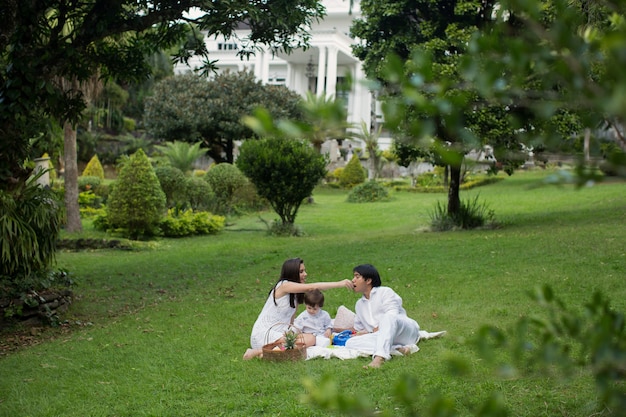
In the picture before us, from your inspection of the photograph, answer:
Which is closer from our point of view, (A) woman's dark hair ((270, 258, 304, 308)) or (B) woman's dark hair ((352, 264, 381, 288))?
(B) woman's dark hair ((352, 264, 381, 288))

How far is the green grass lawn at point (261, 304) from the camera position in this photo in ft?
17.5

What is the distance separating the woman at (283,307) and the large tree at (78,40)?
10.5 ft

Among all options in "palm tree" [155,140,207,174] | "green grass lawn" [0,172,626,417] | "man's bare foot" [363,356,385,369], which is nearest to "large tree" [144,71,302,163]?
"palm tree" [155,140,207,174]

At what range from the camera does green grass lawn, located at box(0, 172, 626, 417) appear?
5328 mm

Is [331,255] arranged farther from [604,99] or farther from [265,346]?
[604,99]

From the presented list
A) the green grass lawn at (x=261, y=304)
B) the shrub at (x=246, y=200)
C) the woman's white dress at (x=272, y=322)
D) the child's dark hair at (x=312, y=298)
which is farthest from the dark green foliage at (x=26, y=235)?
the shrub at (x=246, y=200)

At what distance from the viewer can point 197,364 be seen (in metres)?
6.49

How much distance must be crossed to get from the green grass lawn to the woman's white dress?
0.93 ft

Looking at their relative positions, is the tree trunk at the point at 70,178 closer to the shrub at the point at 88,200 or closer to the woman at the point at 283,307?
the shrub at the point at 88,200

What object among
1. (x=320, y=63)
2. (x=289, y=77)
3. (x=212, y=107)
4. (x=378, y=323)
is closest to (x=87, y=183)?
(x=212, y=107)

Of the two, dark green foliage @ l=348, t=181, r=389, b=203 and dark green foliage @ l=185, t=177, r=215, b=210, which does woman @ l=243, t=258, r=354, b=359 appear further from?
dark green foliage @ l=348, t=181, r=389, b=203

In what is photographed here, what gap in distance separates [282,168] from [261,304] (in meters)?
7.18

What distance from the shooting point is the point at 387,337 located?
6.24 meters

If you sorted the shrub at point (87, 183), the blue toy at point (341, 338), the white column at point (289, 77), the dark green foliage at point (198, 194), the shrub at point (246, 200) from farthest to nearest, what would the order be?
the white column at point (289, 77), the shrub at point (87, 183), the shrub at point (246, 200), the dark green foliage at point (198, 194), the blue toy at point (341, 338)
